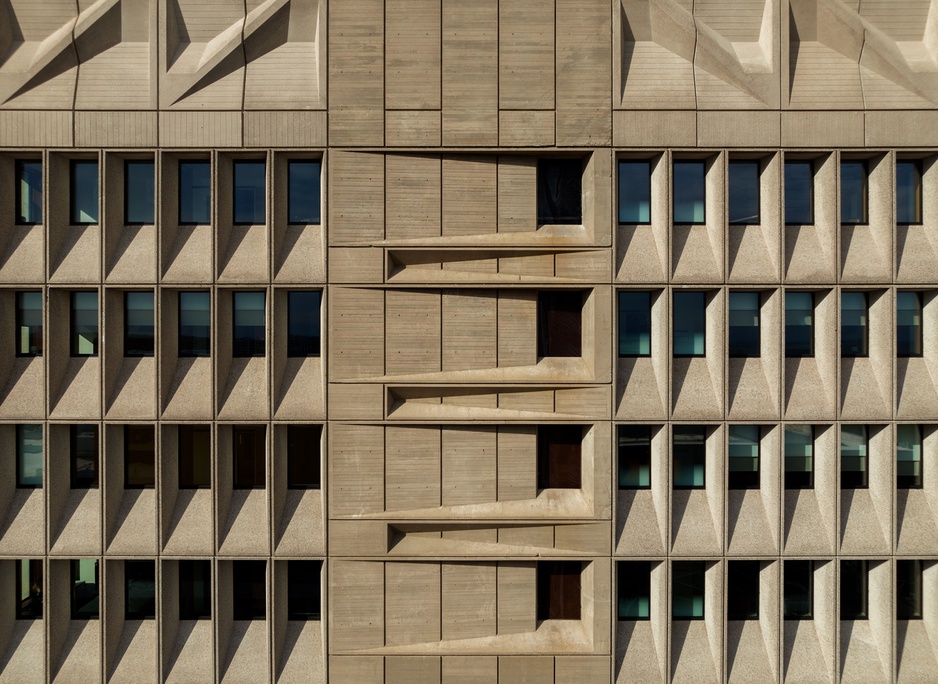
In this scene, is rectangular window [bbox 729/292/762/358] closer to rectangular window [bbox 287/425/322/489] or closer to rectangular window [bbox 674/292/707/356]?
rectangular window [bbox 674/292/707/356]

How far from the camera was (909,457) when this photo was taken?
1134cm

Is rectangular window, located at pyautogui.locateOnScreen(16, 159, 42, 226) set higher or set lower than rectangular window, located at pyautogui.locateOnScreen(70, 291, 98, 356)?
higher

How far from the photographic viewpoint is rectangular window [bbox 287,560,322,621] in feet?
37.0

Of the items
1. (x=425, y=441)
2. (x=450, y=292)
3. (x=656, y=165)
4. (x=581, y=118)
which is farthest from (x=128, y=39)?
(x=656, y=165)

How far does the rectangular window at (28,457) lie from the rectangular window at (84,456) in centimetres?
73

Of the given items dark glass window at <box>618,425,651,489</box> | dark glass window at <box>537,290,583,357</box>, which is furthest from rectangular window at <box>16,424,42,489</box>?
dark glass window at <box>618,425,651,489</box>

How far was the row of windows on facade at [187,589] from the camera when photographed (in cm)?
1126

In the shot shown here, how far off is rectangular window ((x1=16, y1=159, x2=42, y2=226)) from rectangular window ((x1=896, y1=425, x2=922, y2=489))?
19932 millimetres

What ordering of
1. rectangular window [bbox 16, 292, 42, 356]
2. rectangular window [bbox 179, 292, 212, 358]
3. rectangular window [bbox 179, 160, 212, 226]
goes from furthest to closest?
rectangular window [bbox 179, 160, 212, 226] → rectangular window [bbox 179, 292, 212, 358] → rectangular window [bbox 16, 292, 42, 356]

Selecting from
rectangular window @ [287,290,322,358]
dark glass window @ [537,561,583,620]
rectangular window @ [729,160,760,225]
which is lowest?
dark glass window @ [537,561,583,620]

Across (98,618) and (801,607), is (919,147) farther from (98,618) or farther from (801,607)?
(98,618)

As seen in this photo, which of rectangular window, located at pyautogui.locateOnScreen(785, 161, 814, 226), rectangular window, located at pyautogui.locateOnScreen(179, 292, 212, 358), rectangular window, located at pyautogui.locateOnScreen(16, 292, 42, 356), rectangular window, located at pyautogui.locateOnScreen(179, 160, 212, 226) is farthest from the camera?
rectangular window, located at pyautogui.locateOnScreen(785, 161, 814, 226)

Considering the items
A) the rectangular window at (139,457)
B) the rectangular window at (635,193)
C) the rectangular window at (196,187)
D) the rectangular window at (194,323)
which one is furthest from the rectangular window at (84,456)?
the rectangular window at (635,193)

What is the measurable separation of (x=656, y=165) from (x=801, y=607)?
1046 centimetres
